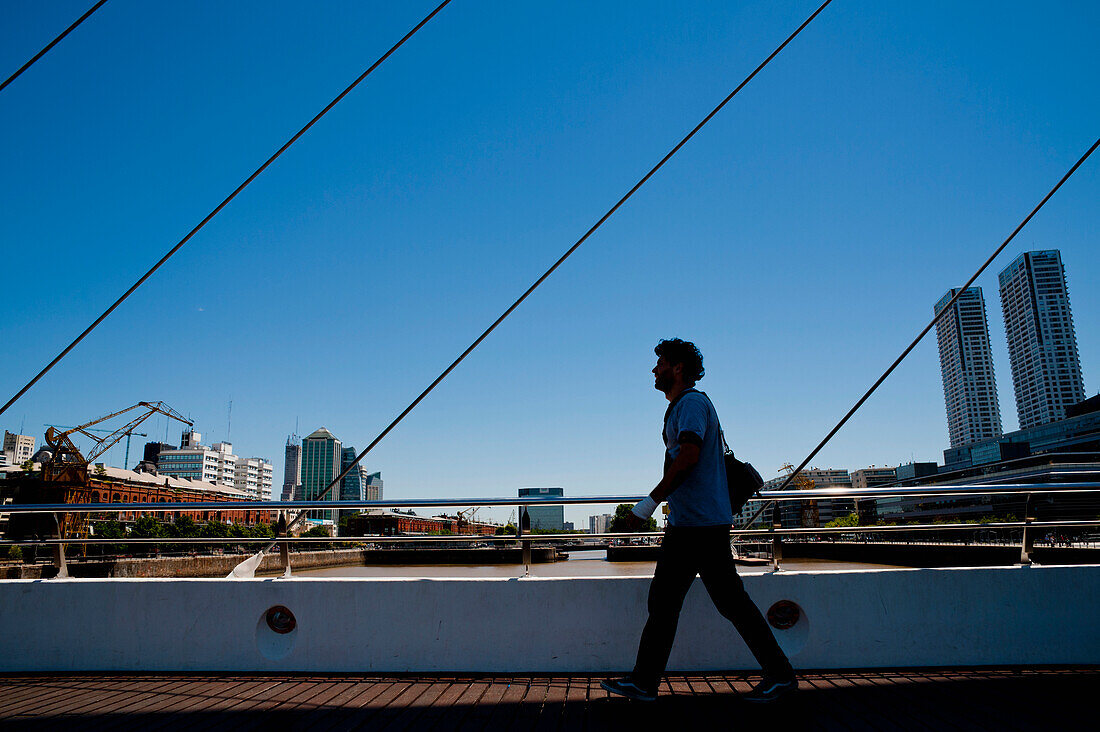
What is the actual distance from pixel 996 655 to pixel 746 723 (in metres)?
1.85

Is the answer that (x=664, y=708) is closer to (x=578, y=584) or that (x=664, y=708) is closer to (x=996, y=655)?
(x=578, y=584)

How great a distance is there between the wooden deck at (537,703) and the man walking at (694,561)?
146 mm

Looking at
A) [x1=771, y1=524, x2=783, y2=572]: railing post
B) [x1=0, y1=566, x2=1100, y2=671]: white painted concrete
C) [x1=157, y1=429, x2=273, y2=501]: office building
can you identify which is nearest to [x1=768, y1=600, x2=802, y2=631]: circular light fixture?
[x1=0, y1=566, x2=1100, y2=671]: white painted concrete

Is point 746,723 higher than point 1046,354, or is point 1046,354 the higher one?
point 1046,354

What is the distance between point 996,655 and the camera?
374 centimetres

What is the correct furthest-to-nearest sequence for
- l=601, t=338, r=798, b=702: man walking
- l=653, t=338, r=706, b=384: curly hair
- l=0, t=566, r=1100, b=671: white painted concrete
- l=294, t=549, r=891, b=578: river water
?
l=294, t=549, r=891, b=578: river water < l=0, t=566, r=1100, b=671: white painted concrete < l=653, t=338, r=706, b=384: curly hair < l=601, t=338, r=798, b=702: man walking

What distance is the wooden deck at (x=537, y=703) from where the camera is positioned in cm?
291

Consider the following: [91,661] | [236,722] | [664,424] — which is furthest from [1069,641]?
[91,661]

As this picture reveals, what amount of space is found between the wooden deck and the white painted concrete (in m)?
0.10

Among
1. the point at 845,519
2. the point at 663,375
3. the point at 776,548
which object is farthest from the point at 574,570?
the point at 663,375

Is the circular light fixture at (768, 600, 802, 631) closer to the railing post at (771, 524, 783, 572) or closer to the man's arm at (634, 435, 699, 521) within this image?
the railing post at (771, 524, 783, 572)

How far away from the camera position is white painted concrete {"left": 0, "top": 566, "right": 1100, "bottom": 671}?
3.75 metres

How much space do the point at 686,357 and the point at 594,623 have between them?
5.20ft

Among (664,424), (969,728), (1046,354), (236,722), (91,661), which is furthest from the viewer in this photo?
(1046,354)
